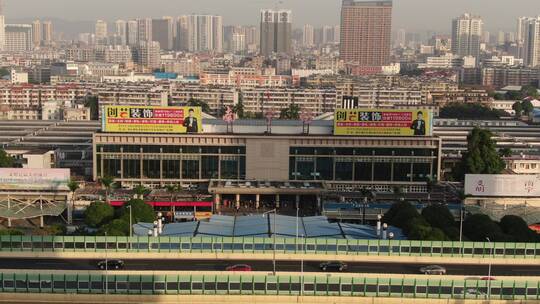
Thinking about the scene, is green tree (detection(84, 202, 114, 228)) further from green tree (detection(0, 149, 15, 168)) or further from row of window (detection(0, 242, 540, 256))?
green tree (detection(0, 149, 15, 168))

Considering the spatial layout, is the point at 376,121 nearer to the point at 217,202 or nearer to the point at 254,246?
the point at 217,202

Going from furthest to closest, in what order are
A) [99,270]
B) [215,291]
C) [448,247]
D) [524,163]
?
[524,163] < [448,247] < [99,270] < [215,291]

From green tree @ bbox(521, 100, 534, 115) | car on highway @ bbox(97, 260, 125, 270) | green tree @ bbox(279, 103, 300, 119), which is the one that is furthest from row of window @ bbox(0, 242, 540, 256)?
green tree @ bbox(521, 100, 534, 115)

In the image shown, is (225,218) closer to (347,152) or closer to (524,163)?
(347,152)

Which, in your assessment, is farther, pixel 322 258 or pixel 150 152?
pixel 150 152

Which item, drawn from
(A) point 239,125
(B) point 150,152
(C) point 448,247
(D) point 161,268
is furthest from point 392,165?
(D) point 161,268

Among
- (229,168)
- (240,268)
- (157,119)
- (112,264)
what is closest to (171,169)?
(157,119)

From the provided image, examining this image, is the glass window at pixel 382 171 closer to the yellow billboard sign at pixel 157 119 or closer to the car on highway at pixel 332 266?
the yellow billboard sign at pixel 157 119

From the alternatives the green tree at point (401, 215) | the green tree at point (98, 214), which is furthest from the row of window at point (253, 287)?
the green tree at point (98, 214)
